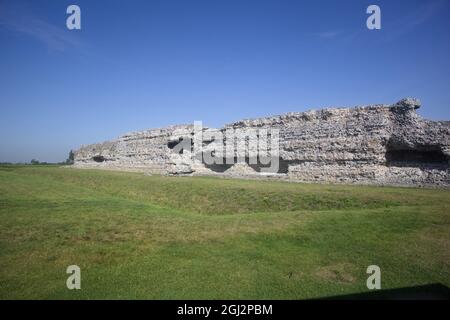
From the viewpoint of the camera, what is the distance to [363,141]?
21.9m

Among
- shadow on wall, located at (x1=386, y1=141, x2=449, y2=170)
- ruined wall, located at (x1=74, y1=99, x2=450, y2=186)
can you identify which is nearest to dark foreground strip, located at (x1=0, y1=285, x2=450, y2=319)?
ruined wall, located at (x1=74, y1=99, x2=450, y2=186)

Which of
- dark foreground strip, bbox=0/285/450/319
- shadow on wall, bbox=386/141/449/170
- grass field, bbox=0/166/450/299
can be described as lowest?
dark foreground strip, bbox=0/285/450/319

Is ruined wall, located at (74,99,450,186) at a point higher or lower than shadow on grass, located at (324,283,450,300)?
higher

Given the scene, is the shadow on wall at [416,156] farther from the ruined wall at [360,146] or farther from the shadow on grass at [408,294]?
the shadow on grass at [408,294]

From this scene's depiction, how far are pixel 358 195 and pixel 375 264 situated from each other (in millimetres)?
7398

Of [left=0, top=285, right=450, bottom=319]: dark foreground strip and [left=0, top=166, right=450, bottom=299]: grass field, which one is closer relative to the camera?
[left=0, top=285, right=450, bottom=319]: dark foreground strip

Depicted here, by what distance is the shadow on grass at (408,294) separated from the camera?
5395 mm

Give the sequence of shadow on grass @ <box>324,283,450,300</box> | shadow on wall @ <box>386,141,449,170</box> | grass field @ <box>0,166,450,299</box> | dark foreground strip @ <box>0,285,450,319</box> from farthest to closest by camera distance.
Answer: shadow on wall @ <box>386,141,449,170</box>, grass field @ <box>0,166,450,299</box>, shadow on grass @ <box>324,283,450,300</box>, dark foreground strip @ <box>0,285,450,319</box>

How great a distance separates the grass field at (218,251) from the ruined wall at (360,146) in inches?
295

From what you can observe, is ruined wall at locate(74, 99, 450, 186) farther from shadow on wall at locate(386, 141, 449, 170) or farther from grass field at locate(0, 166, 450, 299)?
grass field at locate(0, 166, 450, 299)

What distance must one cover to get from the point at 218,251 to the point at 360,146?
17.3 m

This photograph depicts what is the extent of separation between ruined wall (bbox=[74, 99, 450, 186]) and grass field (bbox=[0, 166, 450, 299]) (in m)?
7.49

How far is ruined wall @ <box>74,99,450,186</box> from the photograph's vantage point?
1941 cm

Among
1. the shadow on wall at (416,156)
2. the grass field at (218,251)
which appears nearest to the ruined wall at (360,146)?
the shadow on wall at (416,156)
